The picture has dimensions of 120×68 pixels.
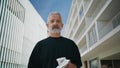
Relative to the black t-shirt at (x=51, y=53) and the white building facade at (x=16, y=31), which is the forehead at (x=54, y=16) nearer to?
the black t-shirt at (x=51, y=53)

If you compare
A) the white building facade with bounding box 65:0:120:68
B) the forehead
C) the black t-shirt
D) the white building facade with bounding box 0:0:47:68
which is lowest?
the black t-shirt

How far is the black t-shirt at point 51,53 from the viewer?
168cm

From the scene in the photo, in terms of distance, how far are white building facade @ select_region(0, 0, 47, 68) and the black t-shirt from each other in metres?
33.2

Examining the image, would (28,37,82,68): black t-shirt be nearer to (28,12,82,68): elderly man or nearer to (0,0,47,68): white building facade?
(28,12,82,68): elderly man

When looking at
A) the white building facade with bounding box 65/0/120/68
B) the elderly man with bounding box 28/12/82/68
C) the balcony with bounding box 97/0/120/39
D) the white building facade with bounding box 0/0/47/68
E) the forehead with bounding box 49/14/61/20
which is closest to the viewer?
the elderly man with bounding box 28/12/82/68

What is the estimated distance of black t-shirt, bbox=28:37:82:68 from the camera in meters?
1.68

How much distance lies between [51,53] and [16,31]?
134 feet

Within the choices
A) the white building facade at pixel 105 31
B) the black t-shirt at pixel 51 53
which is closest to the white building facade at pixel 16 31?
the white building facade at pixel 105 31

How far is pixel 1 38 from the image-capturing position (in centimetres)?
3425

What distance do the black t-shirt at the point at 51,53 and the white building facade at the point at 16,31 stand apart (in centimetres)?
3321

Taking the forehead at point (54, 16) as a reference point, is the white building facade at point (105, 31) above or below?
above

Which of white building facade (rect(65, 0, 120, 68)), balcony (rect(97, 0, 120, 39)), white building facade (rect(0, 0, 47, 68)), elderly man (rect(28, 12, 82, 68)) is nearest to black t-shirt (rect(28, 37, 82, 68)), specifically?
elderly man (rect(28, 12, 82, 68))

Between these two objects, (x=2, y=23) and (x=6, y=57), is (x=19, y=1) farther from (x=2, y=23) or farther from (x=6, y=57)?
(x=6, y=57)

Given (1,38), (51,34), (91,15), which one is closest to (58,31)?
(51,34)
